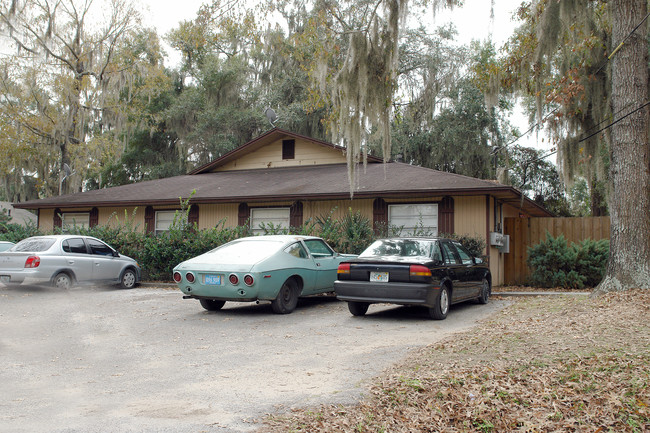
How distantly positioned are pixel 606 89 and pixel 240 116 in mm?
22228

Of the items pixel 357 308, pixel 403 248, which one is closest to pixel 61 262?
pixel 357 308

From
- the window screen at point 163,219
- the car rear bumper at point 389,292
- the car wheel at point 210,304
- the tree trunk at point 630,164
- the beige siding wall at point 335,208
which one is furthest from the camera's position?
the window screen at point 163,219

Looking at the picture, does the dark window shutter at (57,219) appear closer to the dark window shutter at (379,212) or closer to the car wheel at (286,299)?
the dark window shutter at (379,212)

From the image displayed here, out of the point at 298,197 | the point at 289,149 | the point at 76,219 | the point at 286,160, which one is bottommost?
the point at 76,219

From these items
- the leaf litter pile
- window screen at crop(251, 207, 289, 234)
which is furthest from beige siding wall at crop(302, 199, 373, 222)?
the leaf litter pile

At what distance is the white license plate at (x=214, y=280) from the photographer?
9.74m

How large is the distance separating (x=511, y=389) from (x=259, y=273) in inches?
210

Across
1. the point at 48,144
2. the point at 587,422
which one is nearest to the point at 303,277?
the point at 587,422

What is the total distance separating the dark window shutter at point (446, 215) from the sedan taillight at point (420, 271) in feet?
22.0

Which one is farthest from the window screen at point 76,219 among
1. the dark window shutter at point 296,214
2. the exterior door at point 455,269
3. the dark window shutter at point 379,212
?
the exterior door at point 455,269

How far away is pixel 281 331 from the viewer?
8680 mm

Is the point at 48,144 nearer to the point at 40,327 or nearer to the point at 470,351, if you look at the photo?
the point at 40,327

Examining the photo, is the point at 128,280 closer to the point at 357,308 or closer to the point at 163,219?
the point at 163,219

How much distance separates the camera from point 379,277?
9.52m
